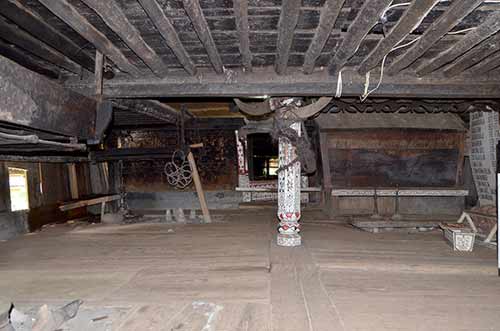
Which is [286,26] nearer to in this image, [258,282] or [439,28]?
[439,28]

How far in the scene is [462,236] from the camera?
167 inches

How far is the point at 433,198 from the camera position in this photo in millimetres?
6551

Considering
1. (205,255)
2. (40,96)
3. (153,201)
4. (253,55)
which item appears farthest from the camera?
(153,201)

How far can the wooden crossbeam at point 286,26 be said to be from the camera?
2.00 m

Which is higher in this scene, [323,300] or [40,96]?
[40,96]

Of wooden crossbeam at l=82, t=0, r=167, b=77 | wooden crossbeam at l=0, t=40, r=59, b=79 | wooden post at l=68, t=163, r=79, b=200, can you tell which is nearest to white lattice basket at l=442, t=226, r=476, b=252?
wooden crossbeam at l=82, t=0, r=167, b=77


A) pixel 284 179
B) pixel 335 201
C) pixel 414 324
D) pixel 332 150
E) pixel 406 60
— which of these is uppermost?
pixel 406 60

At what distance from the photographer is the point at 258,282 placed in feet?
10.5

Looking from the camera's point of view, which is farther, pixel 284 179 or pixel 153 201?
pixel 153 201

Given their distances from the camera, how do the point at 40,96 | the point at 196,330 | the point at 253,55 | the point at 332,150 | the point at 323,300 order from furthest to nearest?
1. the point at 332,150
2. the point at 253,55
3. the point at 323,300
4. the point at 196,330
5. the point at 40,96

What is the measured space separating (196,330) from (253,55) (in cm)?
241

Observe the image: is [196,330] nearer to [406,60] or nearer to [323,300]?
[323,300]

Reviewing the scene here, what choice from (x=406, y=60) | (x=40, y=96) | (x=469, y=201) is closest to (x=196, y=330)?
(x=40, y=96)

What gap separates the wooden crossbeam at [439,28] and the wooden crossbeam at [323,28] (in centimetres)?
72
